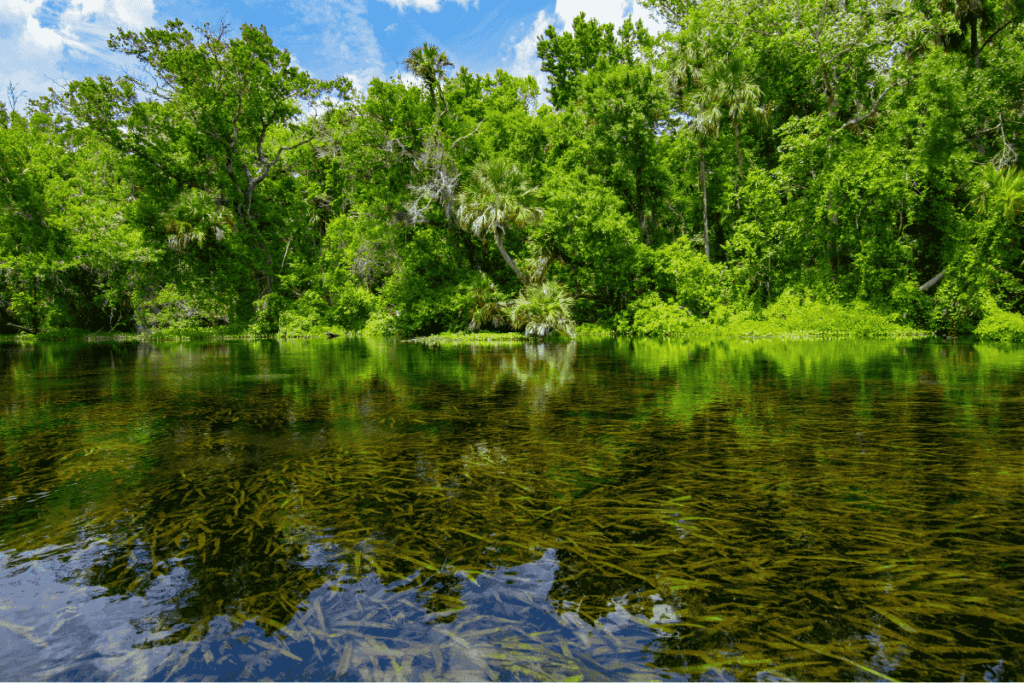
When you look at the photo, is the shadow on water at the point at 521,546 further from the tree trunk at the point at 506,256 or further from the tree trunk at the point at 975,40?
the tree trunk at the point at 975,40

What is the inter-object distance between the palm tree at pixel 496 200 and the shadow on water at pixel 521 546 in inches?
939

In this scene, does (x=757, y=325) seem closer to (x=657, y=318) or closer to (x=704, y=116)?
(x=657, y=318)

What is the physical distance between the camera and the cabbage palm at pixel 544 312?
2780cm

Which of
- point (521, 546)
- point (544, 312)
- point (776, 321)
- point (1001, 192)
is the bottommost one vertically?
point (521, 546)

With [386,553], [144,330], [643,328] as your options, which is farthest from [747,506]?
[144,330]

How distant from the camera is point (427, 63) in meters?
33.5

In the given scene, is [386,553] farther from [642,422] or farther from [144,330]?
[144,330]

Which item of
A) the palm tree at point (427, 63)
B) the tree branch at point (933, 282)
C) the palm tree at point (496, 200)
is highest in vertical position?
the palm tree at point (427, 63)

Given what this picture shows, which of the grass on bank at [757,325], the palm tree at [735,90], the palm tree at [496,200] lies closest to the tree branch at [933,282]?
the grass on bank at [757,325]

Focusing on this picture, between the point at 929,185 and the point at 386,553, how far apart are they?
3233 cm

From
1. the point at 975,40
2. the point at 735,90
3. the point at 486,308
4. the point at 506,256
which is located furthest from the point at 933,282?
the point at 486,308

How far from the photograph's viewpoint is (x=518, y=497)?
13.5 feet

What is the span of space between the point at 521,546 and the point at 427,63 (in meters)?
35.7

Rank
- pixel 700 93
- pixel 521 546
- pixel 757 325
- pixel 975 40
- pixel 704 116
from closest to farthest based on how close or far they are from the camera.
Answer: pixel 521 546, pixel 975 40, pixel 757 325, pixel 704 116, pixel 700 93
